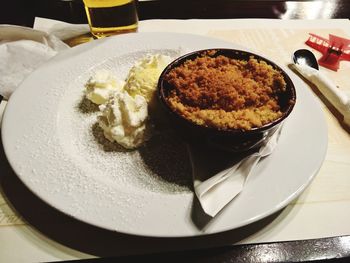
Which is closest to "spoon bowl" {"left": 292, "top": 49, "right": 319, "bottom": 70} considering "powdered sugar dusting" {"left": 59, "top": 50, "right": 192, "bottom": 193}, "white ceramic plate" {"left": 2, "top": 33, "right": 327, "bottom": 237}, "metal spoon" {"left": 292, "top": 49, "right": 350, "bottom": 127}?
"metal spoon" {"left": 292, "top": 49, "right": 350, "bottom": 127}

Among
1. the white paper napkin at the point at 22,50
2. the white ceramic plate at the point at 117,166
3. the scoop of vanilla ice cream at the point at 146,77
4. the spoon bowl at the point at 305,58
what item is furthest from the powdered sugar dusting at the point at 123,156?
the spoon bowl at the point at 305,58

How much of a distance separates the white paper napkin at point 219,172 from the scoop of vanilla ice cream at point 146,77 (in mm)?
200

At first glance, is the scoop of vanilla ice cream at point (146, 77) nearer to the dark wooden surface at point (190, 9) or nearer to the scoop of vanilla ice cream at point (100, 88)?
the scoop of vanilla ice cream at point (100, 88)

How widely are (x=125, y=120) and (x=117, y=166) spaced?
108mm

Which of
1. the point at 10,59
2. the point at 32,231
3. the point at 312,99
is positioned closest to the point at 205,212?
the point at 32,231

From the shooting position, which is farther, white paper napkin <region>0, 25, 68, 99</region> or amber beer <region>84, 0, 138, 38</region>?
amber beer <region>84, 0, 138, 38</region>

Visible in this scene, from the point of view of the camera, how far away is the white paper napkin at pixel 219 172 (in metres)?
0.64

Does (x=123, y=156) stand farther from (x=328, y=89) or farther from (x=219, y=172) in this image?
(x=328, y=89)

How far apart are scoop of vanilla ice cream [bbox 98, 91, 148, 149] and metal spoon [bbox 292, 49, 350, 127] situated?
0.56 metres

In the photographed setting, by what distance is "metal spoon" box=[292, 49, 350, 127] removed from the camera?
3.18ft

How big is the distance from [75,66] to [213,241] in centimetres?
65

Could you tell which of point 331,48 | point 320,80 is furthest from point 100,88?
point 331,48

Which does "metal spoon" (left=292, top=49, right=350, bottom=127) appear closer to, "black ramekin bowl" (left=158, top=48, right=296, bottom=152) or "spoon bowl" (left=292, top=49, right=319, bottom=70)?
"spoon bowl" (left=292, top=49, right=319, bottom=70)

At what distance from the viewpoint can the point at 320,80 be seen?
3.44 feet
